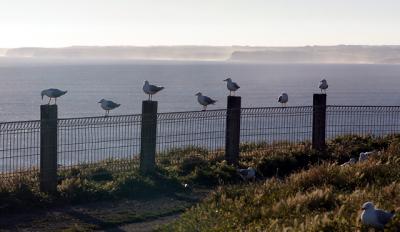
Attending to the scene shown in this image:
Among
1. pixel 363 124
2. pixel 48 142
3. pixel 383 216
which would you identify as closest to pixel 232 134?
pixel 48 142

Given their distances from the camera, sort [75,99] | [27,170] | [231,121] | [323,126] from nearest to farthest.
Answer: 1. [27,170]
2. [231,121]
3. [323,126]
4. [75,99]

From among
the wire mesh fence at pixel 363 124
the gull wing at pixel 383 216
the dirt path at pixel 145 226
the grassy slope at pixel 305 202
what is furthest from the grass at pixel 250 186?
the wire mesh fence at pixel 363 124

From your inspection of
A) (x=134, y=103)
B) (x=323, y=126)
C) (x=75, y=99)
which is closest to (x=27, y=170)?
(x=323, y=126)

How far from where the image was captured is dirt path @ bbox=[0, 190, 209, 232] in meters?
12.9

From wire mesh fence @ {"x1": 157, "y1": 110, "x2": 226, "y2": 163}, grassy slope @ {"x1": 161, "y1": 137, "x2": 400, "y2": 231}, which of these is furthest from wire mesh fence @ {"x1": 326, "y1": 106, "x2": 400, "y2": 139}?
grassy slope @ {"x1": 161, "y1": 137, "x2": 400, "y2": 231}

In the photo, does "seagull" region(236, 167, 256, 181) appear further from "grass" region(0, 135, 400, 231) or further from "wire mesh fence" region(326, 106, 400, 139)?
"wire mesh fence" region(326, 106, 400, 139)

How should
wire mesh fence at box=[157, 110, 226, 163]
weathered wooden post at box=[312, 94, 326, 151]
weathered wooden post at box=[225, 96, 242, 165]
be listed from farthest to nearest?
1. weathered wooden post at box=[312, 94, 326, 151]
2. weathered wooden post at box=[225, 96, 242, 165]
3. wire mesh fence at box=[157, 110, 226, 163]

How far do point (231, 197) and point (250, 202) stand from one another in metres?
0.68

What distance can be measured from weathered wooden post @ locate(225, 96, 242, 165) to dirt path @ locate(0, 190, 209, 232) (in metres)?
3.51

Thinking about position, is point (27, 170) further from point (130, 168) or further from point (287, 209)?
point (287, 209)

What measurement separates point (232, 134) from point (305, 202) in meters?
6.04

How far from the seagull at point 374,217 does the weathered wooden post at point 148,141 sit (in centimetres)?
686

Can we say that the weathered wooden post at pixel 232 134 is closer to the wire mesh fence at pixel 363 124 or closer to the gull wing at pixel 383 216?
the wire mesh fence at pixel 363 124

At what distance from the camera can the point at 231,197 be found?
13.9 m
